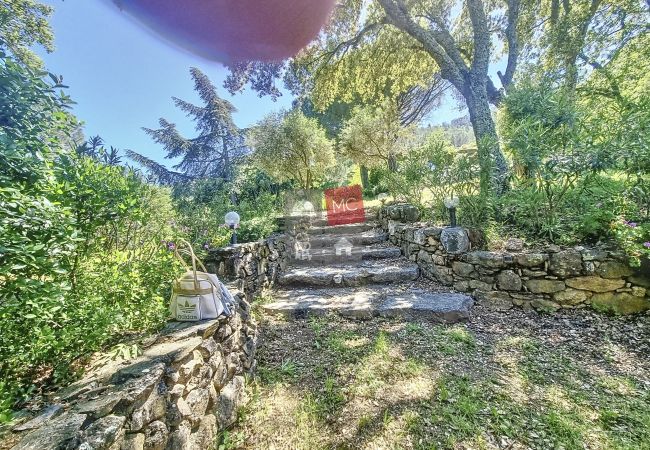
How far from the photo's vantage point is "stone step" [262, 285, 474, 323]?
301 centimetres

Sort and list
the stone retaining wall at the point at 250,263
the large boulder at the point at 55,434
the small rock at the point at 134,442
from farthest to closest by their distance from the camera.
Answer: the stone retaining wall at the point at 250,263 → the small rock at the point at 134,442 → the large boulder at the point at 55,434

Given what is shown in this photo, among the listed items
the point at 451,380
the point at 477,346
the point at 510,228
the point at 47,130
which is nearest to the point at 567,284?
the point at 510,228

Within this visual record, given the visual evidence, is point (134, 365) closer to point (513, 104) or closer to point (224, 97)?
point (513, 104)

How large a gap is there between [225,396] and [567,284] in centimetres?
362

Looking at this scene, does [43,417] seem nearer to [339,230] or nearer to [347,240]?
[347,240]

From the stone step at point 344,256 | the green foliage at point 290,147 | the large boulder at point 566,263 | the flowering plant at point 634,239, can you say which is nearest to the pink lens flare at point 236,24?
the green foliage at point 290,147

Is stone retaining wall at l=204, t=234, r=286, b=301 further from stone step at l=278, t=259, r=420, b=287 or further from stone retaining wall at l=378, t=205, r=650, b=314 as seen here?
stone retaining wall at l=378, t=205, r=650, b=314

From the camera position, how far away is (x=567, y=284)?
2.90 metres

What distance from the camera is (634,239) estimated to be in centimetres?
264

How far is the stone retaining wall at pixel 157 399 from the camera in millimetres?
937

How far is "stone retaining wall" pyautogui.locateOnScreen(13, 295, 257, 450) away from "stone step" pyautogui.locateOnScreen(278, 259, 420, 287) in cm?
213

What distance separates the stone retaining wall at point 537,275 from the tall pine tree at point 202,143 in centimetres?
1224

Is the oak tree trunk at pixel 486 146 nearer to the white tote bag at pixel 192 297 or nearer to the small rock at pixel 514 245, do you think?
the small rock at pixel 514 245

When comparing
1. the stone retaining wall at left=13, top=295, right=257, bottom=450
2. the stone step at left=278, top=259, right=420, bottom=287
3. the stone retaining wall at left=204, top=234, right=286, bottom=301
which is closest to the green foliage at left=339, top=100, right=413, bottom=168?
the stone step at left=278, top=259, right=420, bottom=287
